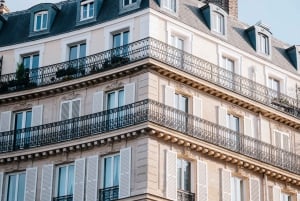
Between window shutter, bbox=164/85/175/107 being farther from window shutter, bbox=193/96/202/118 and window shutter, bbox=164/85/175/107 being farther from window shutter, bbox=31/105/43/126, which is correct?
window shutter, bbox=31/105/43/126

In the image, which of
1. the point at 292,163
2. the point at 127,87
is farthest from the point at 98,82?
the point at 292,163

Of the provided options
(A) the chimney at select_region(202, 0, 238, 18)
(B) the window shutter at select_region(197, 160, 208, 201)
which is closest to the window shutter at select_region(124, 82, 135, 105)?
(B) the window shutter at select_region(197, 160, 208, 201)

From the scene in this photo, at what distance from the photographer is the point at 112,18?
33562 millimetres

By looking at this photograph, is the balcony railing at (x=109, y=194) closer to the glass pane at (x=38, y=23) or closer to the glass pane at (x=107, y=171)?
the glass pane at (x=107, y=171)

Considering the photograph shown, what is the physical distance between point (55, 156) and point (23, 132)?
2.06 m

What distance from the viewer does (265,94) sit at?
35.8 meters

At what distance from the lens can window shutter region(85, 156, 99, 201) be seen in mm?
31047

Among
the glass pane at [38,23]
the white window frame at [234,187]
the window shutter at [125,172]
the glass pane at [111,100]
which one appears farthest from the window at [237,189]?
the glass pane at [38,23]

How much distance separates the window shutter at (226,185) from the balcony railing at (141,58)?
3.44m

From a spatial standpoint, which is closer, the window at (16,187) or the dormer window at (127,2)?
the window at (16,187)

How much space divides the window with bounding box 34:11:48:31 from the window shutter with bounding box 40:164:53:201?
6.39 m

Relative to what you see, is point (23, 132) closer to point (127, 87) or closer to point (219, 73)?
point (127, 87)

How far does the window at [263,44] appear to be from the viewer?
3685 cm

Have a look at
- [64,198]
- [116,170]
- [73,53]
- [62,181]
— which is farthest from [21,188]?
[73,53]
